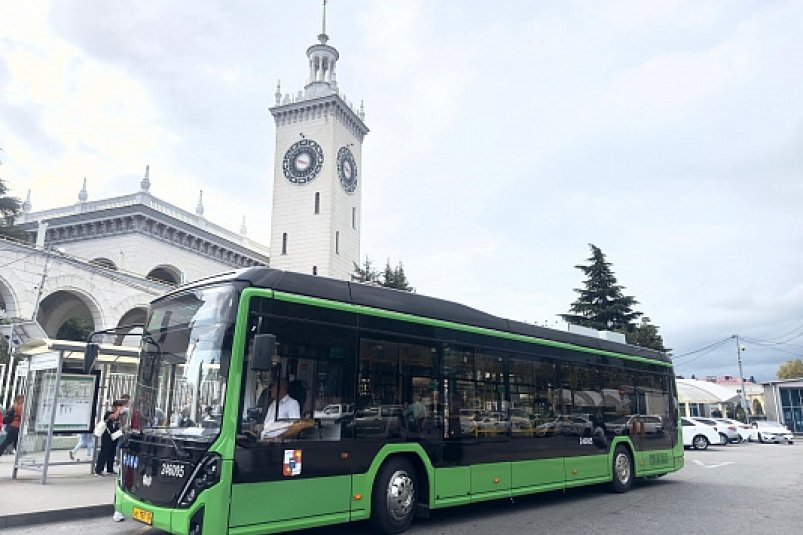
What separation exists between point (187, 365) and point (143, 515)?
65.9 inches

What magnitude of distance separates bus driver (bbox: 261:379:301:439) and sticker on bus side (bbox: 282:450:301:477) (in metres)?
0.27

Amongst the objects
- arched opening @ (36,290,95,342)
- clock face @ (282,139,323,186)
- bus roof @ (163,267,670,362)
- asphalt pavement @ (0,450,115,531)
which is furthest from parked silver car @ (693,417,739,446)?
arched opening @ (36,290,95,342)

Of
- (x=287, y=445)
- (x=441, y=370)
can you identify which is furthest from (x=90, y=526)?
Result: (x=441, y=370)

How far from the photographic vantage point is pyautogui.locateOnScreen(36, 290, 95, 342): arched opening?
2942 centimetres

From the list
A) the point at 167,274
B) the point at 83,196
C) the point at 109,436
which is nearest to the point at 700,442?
the point at 109,436

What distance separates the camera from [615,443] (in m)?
11.6

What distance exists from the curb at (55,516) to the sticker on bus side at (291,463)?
4.46m

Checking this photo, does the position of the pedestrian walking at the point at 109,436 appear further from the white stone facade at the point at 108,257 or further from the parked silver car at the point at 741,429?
the parked silver car at the point at 741,429

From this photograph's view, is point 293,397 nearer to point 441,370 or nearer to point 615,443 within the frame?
point 441,370

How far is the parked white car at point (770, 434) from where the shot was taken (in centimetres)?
3244

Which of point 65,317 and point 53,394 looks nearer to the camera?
point 53,394

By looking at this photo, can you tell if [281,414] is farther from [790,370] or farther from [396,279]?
[790,370]

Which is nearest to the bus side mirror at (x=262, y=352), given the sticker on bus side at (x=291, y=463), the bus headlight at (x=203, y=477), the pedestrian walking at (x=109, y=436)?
the bus headlight at (x=203, y=477)

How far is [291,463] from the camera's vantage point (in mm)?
6512
